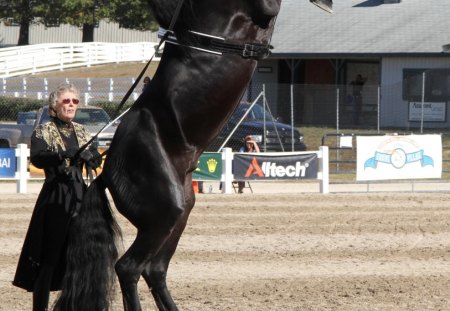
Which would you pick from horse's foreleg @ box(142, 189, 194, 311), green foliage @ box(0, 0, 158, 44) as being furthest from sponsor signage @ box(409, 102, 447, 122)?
horse's foreleg @ box(142, 189, 194, 311)

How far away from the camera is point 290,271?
Answer: 36.1 ft

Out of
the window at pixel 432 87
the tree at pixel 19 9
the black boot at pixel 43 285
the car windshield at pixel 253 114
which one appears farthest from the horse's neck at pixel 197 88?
the tree at pixel 19 9

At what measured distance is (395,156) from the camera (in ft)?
68.7

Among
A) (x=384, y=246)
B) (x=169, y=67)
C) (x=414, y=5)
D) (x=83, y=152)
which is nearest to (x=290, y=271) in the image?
(x=384, y=246)

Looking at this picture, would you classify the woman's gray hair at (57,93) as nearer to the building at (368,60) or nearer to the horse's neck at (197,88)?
the horse's neck at (197,88)

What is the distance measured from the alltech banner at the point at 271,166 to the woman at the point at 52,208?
12219 millimetres

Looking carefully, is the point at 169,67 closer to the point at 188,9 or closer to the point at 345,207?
the point at 188,9

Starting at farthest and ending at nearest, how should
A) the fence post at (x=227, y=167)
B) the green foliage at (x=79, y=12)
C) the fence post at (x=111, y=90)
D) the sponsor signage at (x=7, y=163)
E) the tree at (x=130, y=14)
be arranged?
1. the tree at (x=130, y=14)
2. the green foliage at (x=79, y=12)
3. the fence post at (x=111, y=90)
4. the fence post at (x=227, y=167)
5. the sponsor signage at (x=7, y=163)

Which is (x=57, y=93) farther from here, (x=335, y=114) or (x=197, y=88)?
(x=335, y=114)

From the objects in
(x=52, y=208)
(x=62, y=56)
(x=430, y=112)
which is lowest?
(x=52, y=208)

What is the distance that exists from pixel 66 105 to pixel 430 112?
1087 inches

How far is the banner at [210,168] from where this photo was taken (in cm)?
2006

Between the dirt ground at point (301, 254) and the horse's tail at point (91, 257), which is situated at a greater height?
the horse's tail at point (91, 257)

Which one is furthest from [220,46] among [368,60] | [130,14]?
[130,14]
